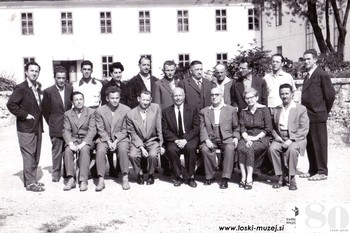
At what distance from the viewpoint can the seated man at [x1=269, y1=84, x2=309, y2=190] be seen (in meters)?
6.96

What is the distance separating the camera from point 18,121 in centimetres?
719

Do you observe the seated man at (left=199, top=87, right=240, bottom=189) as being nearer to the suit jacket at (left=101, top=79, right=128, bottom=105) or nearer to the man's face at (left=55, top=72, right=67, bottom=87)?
the suit jacket at (left=101, top=79, right=128, bottom=105)

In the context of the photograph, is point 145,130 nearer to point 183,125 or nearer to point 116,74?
point 183,125

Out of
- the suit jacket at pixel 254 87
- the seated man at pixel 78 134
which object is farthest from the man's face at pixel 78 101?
the suit jacket at pixel 254 87

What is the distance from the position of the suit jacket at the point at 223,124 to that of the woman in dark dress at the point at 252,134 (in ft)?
0.41

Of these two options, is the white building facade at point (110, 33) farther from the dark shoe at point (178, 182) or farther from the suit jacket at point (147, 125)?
the dark shoe at point (178, 182)

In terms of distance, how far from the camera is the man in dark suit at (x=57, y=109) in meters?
7.68

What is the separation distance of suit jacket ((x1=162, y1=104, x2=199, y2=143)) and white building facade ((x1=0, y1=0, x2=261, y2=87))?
2307 centimetres

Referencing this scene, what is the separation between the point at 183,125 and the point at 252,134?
1.12 m

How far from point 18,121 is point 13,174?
1714 millimetres

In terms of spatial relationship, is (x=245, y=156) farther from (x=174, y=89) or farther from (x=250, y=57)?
(x=250, y=57)

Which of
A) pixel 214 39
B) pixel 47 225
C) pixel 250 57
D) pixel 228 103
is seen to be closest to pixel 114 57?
pixel 214 39

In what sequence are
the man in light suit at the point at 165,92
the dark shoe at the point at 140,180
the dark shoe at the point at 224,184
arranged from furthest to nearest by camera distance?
1. the man in light suit at the point at 165,92
2. the dark shoe at the point at 140,180
3. the dark shoe at the point at 224,184

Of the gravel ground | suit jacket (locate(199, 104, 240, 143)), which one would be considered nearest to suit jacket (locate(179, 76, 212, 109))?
suit jacket (locate(199, 104, 240, 143))
